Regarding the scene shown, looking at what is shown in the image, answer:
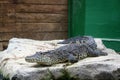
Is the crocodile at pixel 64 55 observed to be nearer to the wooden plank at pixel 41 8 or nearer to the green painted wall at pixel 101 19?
the green painted wall at pixel 101 19

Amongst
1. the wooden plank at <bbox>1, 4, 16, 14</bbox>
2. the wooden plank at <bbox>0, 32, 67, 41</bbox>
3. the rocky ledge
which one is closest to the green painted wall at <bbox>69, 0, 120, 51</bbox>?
the wooden plank at <bbox>0, 32, 67, 41</bbox>

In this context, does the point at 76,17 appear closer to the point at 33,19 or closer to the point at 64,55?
the point at 33,19

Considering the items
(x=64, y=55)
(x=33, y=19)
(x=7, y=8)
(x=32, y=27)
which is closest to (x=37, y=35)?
(x=32, y=27)

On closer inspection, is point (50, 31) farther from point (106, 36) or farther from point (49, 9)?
point (106, 36)

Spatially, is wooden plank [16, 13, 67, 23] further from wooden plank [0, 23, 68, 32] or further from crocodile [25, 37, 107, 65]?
crocodile [25, 37, 107, 65]

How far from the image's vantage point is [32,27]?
758cm

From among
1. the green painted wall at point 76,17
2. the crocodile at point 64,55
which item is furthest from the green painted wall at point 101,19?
the crocodile at point 64,55

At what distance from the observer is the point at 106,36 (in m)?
7.36

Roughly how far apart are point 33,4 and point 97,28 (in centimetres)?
145

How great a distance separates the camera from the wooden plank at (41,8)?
24.5ft

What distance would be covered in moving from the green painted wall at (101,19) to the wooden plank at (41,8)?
41 centimetres

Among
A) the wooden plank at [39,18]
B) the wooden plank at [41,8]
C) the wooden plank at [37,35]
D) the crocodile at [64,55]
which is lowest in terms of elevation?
the wooden plank at [37,35]

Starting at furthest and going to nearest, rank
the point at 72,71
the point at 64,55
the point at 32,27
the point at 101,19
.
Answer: the point at 32,27, the point at 101,19, the point at 64,55, the point at 72,71

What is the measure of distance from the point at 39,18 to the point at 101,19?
4.35ft
